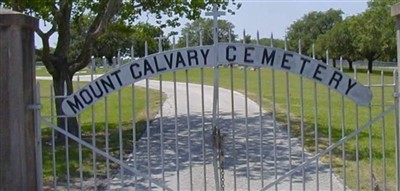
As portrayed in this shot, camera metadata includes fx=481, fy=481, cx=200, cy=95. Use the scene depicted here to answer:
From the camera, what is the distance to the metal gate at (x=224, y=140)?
5293 mm

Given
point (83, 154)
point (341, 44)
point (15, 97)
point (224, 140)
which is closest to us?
point (15, 97)

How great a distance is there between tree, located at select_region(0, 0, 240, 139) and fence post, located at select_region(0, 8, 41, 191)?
502cm

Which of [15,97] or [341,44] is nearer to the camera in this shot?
[15,97]

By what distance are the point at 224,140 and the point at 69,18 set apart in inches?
291

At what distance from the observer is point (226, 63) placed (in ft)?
17.2

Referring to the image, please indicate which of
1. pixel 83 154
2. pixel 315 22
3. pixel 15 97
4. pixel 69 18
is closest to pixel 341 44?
pixel 315 22

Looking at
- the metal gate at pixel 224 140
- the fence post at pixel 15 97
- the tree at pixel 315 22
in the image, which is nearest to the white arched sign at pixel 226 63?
the metal gate at pixel 224 140

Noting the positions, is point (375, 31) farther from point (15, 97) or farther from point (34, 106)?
point (15, 97)

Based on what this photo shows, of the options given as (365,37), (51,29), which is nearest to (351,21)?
(365,37)

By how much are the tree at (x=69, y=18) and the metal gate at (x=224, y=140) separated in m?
1.72

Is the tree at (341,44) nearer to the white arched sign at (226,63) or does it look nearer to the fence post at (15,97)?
the white arched sign at (226,63)

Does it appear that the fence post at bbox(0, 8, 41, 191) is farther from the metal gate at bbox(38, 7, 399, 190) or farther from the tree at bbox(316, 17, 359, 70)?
the tree at bbox(316, 17, 359, 70)

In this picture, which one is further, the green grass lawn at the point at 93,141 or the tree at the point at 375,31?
the tree at the point at 375,31

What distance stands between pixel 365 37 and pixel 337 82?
56.5m
